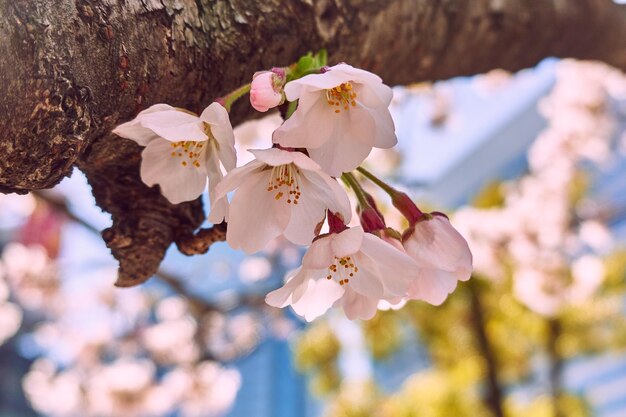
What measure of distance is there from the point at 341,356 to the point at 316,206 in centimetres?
381

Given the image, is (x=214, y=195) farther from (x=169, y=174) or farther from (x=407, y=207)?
(x=407, y=207)

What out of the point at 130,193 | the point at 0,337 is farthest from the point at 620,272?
the point at 0,337

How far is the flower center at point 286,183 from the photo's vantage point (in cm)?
39

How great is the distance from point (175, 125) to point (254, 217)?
8 cm

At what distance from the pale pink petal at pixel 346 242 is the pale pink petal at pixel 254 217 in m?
0.04

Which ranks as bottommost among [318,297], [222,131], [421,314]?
[421,314]

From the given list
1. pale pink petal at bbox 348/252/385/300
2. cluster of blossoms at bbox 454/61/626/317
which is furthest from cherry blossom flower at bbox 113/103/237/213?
cluster of blossoms at bbox 454/61/626/317

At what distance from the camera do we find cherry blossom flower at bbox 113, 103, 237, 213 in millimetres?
356

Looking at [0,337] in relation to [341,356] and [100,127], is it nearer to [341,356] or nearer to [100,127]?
[341,356]

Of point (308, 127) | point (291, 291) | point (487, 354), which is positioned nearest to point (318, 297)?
point (291, 291)

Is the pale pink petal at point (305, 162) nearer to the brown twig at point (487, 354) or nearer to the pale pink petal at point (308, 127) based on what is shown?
the pale pink petal at point (308, 127)

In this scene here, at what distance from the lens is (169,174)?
16.5 inches

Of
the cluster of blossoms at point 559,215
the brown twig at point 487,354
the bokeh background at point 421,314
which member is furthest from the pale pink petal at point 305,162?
the cluster of blossoms at point 559,215

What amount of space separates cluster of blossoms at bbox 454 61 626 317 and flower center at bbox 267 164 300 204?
2.72 meters
